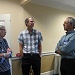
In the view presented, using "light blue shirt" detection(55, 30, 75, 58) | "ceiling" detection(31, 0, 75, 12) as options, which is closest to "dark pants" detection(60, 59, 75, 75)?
"light blue shirt" detection(55, 30, 75, 58)

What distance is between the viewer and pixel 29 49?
10.1 feet

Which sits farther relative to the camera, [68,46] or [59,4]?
[59,4]

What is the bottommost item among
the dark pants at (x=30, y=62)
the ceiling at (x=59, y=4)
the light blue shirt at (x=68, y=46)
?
the dark pants at (x=30, y=62)

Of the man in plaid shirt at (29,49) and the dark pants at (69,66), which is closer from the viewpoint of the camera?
the dark pants at (69,66)

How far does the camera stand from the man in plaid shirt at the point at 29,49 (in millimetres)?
3070

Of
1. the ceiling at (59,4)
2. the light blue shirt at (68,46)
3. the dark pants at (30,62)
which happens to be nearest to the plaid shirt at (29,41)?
the dark pants at (30,62)

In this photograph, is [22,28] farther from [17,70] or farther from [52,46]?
[52,46]

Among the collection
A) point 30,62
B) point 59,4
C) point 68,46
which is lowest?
point 30,62

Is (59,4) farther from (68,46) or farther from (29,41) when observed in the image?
(68,46)

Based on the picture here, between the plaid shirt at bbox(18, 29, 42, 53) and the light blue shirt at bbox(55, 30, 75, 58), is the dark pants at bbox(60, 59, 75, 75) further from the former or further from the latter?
the plaid shirt at bbox(18, 29, 42, 53)

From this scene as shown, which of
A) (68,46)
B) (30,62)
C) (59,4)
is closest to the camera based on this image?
(68,46)

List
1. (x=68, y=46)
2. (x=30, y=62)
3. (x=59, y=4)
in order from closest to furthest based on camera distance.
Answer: (x=68, y=46), (x=30, y=62), (x=59, y=4)

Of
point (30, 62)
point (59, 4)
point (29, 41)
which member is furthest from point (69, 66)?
point (59, 4)

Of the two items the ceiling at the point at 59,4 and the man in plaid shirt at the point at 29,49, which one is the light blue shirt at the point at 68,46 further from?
the ceiling at the point at 59,4
